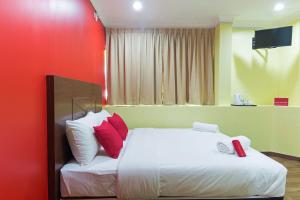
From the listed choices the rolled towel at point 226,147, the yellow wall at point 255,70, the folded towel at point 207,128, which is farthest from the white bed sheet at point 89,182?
the yellow wall at point 255,70

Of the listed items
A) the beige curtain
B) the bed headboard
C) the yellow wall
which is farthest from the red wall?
the yellow wall

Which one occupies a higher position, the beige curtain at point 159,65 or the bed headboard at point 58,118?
the beige curtain at point 159,65

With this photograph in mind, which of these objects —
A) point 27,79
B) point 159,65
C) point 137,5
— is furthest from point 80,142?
point 159,65

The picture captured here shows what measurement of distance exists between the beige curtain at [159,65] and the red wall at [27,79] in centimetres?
213

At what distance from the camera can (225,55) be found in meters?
4.06

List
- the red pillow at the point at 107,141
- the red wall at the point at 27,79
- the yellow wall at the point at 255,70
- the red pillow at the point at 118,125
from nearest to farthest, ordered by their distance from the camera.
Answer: the red wall at the point at 27,79 → the red pillow at the point at 107,141 → the red pillow at the point at 118,125 → the yellow wall at the point at 255,70

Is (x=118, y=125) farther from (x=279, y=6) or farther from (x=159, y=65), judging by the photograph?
(x=279, y=6)

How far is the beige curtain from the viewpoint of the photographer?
4.37m

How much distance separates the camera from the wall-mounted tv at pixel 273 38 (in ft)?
12.7

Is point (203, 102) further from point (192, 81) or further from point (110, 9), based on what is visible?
point (110, 9)

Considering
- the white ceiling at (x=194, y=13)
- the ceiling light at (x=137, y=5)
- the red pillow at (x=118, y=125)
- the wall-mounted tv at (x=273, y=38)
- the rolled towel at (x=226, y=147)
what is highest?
the ceiling light at (x=137, y=5)

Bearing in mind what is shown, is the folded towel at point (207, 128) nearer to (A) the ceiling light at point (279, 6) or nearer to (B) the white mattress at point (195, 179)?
(B) the white mattress at point (195, 179)

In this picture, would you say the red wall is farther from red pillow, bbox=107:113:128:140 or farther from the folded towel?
the folded towel

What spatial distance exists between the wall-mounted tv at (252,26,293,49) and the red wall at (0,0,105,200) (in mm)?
3337
